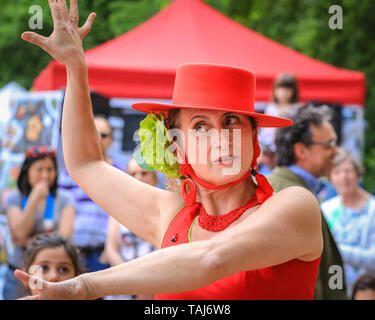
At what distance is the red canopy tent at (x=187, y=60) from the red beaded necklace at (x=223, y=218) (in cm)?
334

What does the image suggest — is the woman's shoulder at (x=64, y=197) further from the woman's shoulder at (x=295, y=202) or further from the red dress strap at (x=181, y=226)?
the woman's shoulder at (x=295, y=202)

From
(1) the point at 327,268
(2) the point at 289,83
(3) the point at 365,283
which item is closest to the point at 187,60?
(2) the point at 289,83

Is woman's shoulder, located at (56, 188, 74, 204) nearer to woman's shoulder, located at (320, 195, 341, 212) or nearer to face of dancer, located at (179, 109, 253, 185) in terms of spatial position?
woman's shoulder, located at (320, 195, 341, 212)

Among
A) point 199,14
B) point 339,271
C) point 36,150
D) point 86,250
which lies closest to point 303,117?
point 339,271

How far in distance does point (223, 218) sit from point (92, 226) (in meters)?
2.40

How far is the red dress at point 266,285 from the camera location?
55.1 inches

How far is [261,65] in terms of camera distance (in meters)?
5.31

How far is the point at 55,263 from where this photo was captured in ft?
8.52

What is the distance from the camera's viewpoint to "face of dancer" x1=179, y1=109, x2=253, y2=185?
1.47 m

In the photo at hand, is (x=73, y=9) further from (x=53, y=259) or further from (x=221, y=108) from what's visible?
(x=53, y=259)

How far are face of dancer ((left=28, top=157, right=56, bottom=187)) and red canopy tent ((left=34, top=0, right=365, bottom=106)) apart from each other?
99 cm

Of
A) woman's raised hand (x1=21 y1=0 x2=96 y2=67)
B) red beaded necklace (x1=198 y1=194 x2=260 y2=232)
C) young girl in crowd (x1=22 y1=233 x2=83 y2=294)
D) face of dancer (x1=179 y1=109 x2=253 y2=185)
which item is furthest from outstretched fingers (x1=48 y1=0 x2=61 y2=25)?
young girl in crowd (x1=22 y1=233 x2=83 y2=294)

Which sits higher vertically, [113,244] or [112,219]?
[112,219]
